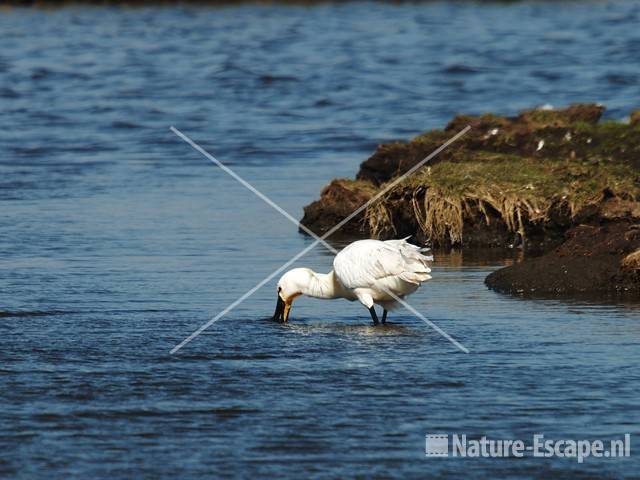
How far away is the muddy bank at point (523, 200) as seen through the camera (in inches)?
503

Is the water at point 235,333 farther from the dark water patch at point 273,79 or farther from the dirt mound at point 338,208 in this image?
the dark water patch at point 273,79

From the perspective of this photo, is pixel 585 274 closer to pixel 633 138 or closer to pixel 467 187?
pixel 467 187

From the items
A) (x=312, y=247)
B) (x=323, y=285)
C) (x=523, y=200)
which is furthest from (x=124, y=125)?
(x=323, y=285)

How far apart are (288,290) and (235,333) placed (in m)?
0.71

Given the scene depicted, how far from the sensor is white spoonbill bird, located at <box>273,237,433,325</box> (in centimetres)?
1141

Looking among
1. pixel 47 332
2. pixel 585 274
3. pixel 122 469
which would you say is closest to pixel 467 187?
pixel 585 274

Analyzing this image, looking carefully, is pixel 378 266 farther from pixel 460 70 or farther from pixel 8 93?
pixel 460 70

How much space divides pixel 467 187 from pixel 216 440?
287 inches

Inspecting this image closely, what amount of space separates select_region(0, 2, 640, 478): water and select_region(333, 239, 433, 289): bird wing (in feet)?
1.38

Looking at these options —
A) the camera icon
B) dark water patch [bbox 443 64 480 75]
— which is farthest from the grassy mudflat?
dark water patch [bbox 443 64 480 75]

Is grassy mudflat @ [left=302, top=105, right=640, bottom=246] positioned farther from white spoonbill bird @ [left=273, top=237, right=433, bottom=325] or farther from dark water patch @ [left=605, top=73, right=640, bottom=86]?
dark water patch @ [left=605, top=73, right=640, bottom=86]

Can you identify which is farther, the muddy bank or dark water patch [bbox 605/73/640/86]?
dark water patch [bbox 605/73/640/86]

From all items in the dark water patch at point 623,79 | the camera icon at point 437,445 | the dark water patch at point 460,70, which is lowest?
the camera icon at point 437,445

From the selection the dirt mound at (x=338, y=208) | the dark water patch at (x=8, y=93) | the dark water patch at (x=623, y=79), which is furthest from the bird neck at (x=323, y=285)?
the dark water patch at (x=623, y=79)
